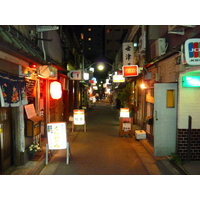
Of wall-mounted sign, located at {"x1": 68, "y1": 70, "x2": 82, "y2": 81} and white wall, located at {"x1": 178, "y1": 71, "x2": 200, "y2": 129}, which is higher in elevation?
wall-mounted sign, located at {"x1": 68, "y1": 70, "x2": 82, "y2": 81}

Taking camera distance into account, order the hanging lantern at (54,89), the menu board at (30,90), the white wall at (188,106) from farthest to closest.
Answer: the hanging lantern at (54,89), the menu board at (30,90), the white wall at (188,106)

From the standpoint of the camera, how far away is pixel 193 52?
6.05 metres

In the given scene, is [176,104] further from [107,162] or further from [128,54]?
[128,54]

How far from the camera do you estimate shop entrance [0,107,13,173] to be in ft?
21.9

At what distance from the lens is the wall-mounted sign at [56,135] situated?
834 centimetres

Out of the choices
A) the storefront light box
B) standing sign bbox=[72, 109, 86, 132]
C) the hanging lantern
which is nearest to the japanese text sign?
standing sign bbox=[72, 109, 86, 132]

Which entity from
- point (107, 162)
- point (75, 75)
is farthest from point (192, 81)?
point (75, 75)

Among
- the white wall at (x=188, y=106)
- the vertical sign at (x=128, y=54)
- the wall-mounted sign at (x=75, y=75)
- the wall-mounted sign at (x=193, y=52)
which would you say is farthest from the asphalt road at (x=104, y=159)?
the wall-mounted sign at (x=75, y=75)

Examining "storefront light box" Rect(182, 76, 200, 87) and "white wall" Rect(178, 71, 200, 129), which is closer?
"storefront light box" Rect(182, 76, 200, 87)

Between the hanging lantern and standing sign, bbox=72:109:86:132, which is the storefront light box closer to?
the hanging lantern

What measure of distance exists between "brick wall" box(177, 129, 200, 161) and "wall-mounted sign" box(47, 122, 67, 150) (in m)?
5.05

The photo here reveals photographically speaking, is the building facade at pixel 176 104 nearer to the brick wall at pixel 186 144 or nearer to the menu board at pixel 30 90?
the brick wall at pixel 186 144

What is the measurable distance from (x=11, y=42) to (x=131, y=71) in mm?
10243

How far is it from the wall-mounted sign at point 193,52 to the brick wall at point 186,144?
3.50 metres
